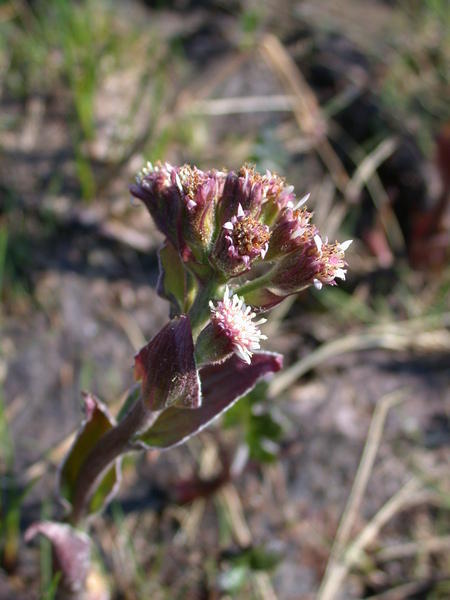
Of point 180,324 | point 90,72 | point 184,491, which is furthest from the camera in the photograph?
point 90,72

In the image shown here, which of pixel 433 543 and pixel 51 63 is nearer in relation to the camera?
pixel 433 543

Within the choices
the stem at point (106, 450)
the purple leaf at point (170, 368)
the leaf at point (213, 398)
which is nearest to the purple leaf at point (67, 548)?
the stem at point (106, 450)

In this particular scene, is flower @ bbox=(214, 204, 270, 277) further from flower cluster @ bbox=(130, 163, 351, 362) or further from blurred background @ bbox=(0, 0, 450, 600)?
blurred background @ bbox=(0, 0, 450, 600)

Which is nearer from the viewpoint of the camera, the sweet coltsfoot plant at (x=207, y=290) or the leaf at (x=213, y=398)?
the sweet coltsfoot plant at (x=207, y=290)

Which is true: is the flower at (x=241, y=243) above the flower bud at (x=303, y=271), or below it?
above

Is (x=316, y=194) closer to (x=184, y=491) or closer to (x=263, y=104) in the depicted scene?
(x=263, y=104)

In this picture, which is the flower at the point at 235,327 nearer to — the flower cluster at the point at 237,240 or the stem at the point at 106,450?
the flower cluster at the point at 237,240

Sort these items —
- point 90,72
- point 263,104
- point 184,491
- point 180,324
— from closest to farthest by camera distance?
point 180,324 → point 184,491 → point 90,72 → point 263,104

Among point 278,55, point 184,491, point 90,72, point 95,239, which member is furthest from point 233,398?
point 278,55
